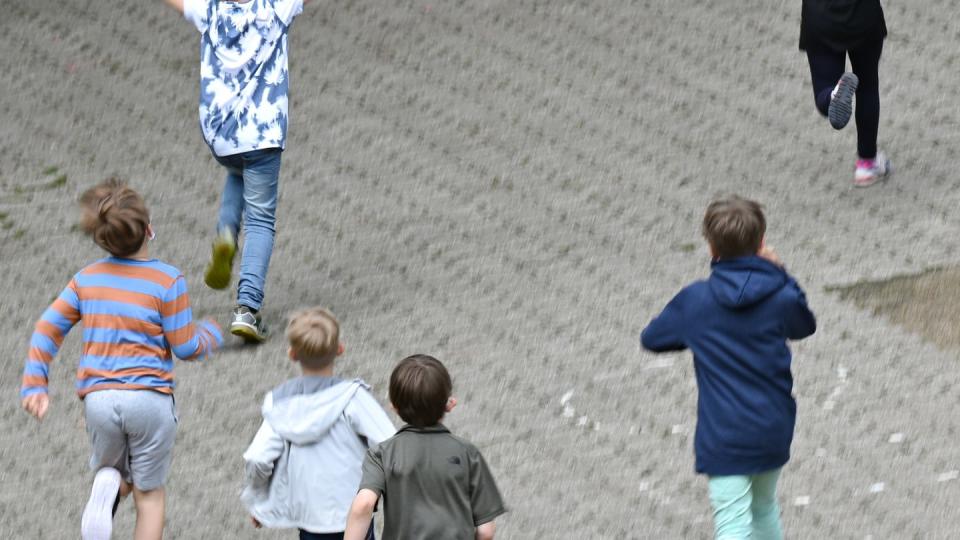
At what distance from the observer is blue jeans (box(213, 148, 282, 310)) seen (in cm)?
719

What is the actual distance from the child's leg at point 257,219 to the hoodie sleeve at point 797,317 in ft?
9.67

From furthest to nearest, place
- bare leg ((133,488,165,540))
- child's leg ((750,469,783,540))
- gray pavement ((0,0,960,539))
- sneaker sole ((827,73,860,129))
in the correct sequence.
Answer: sneaker sole ((827,73,860,129)) < gray pavement ((0,0,960,539)) < bare leg ((133,488,165,540)) < child's leg ((750,469,783,540))

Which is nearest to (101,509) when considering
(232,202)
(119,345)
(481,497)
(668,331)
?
(119,345)

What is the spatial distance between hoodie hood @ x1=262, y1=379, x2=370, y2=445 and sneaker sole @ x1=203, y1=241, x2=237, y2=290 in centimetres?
238

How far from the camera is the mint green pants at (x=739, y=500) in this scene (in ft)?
16.2

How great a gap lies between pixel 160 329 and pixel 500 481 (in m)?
1.49

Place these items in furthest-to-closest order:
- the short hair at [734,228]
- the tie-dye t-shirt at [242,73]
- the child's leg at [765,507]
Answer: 1. the tie-dye t-shirt at [242,73]
2. the child's leg at [765,507]
3. the short hair at [734,228]

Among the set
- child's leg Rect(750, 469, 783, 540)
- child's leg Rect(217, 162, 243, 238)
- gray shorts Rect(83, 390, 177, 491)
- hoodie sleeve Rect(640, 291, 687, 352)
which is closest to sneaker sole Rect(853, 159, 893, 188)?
child's leg Rect(217, 162, 243, 238)

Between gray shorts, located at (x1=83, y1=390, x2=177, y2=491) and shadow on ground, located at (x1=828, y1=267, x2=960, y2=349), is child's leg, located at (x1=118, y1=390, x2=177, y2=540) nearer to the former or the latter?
gray shorts, located at (x1=83, y1=390, x2=177, y2=491)

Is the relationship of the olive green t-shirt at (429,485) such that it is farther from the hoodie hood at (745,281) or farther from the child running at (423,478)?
the hoodie hood at (745,281)

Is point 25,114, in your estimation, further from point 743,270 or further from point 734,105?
point 743,270

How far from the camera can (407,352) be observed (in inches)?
280

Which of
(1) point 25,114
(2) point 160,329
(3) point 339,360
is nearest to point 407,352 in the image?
(3) point 339,360

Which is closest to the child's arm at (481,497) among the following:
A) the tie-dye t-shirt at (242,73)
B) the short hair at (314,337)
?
the short hair at (314,337)
